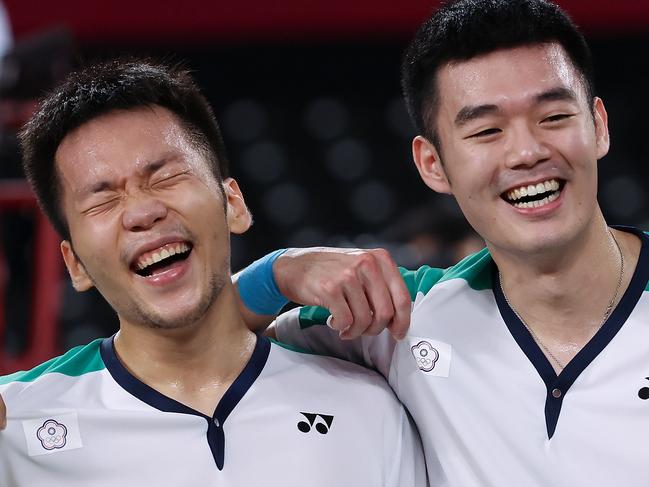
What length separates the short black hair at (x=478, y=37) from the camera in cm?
199

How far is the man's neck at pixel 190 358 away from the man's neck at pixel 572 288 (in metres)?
0.58

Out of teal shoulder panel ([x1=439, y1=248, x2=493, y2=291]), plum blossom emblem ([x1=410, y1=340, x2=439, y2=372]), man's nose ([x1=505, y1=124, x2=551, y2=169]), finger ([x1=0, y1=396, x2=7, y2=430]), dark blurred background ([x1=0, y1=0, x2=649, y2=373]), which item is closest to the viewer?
finger ([x1=0, y1=396, x2=7, y2=430])

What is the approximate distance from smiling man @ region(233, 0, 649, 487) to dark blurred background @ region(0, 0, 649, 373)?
3434 mm

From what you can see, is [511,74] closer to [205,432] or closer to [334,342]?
[334,342]

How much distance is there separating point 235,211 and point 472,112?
51cm

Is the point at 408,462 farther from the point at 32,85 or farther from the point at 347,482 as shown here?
the point at 32,85

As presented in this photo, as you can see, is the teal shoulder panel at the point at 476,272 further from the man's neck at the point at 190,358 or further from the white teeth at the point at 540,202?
the man's neck at the point at 190,358

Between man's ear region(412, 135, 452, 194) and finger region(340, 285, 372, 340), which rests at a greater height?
man's ear region(412, 135, 452, 194)

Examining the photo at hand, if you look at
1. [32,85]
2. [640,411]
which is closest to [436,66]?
[640,411]

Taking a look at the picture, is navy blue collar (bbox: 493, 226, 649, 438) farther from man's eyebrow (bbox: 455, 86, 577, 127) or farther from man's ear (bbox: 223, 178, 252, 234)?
man's ear (bbox: 223, 178, 252, 234)

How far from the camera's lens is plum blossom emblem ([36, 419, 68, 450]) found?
1.81 meters

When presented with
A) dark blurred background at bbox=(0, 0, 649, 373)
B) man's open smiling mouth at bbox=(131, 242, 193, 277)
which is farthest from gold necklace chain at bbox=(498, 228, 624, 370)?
dark blurred background at bbox=(0, 0, 649, 373)

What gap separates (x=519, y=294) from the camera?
202 cm

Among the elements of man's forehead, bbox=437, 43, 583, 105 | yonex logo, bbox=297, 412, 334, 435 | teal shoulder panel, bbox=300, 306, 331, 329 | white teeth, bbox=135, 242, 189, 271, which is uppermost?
man's forehead, bbox=437, 43, 583, 105
